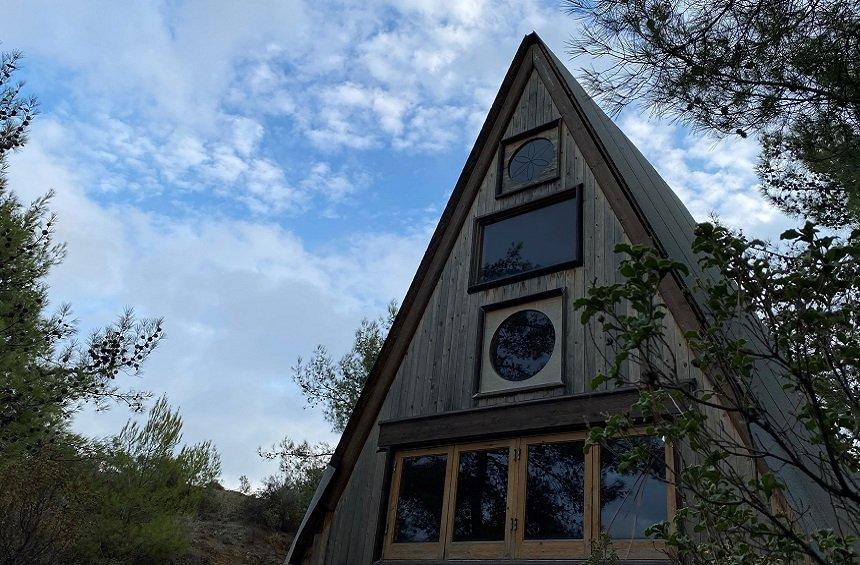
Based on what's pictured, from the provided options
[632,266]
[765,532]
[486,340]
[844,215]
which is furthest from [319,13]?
[765,532]

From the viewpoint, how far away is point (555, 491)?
6.69 metres

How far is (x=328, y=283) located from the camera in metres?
14.7

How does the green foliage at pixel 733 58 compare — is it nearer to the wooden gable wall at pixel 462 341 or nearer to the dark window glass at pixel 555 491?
the wooden gable wall at pixel 462 341

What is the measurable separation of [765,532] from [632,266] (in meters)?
1.17

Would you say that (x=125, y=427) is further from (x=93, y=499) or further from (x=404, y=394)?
(x=404, y=394)

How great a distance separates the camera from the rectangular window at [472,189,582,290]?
7.95 m

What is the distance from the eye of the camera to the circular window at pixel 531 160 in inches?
349

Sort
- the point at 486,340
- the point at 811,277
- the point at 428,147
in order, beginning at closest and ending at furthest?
1. the point at 811,277
2. the point at 486,340
3. the point at 428,147

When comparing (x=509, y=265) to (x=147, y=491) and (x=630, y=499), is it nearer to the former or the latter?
(x=630, y=499)

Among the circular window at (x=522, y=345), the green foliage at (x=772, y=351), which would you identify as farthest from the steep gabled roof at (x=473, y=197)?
the green foliage at (x=772, y=351)

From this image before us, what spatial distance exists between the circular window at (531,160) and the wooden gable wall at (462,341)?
24 centimetres

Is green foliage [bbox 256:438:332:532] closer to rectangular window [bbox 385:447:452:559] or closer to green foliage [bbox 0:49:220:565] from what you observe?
green foliage [bbox 0:49:220:565]

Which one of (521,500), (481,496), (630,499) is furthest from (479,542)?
(630,499)

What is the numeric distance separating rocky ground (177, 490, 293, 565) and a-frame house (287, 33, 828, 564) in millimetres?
9575
